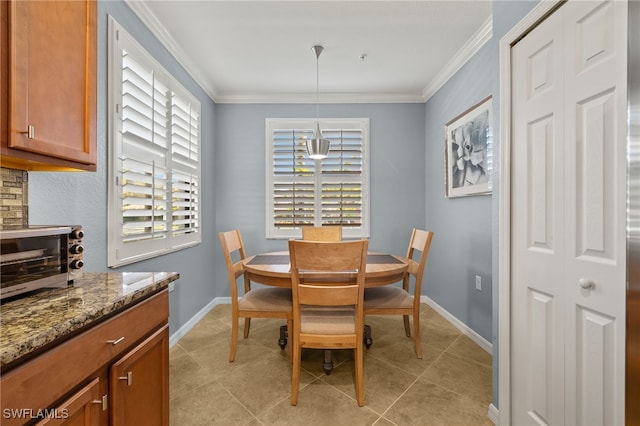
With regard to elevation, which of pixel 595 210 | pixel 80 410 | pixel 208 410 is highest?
pixel 595 210

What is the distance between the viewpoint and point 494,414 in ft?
5.22

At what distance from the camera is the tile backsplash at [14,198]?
3.91ft

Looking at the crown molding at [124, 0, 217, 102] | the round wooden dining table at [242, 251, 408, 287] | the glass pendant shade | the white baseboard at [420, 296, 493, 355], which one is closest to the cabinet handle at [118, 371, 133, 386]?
the round wooden dining table at [242, 251, 408, 287]

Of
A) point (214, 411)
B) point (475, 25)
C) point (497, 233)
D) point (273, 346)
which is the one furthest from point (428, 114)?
point (214, 411)

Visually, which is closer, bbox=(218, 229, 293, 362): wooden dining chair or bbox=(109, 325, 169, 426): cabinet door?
bbox=(109, 325, 169, 426): cabinet door

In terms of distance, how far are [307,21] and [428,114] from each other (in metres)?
2.00

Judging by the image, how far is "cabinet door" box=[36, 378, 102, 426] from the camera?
0.73 meters

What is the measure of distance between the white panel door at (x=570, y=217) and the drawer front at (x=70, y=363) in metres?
1.71

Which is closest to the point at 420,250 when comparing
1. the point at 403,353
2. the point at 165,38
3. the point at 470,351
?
the point at 403,353

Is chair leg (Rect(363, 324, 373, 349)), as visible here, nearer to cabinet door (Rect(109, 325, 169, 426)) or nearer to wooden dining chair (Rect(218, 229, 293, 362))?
wooden dining chair (Rect(218, 229, 293, 362))


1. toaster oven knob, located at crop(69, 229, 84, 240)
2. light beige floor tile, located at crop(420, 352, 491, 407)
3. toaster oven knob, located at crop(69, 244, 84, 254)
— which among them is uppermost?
toaster oven knob, located at crop(69, 229, 84, 240)

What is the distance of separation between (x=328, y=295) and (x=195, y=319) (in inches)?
78.1

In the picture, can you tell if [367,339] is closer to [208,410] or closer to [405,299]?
[405,299]

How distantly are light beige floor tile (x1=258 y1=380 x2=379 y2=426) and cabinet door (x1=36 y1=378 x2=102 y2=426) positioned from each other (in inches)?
40.0
